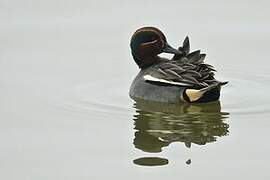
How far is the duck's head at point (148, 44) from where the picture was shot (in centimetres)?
1293

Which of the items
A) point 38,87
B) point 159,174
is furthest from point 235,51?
point 159,174

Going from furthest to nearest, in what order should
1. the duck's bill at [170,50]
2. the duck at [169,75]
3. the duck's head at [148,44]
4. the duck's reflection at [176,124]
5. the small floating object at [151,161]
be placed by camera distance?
the duck's head at [148,44] → the duck's bill at [170,50] → the duck at [169,75] → the duck's reflection at [176,124] → the small floating object at [151,161]

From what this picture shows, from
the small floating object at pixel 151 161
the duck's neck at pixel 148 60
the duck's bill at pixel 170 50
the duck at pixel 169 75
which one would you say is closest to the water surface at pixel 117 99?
the small floating object at pixel 151 161

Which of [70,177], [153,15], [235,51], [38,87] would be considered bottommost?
[70,177]

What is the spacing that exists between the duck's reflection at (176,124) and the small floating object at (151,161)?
335 mm

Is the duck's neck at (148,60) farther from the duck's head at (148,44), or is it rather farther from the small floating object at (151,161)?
the small floating object at (151,161)

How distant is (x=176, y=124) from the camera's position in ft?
37.8

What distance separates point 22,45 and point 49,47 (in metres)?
0.42

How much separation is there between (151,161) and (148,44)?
3.24m

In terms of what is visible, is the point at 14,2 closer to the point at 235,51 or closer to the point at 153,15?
the point at 153,15

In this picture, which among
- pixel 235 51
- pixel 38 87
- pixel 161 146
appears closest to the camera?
pixel 161 146

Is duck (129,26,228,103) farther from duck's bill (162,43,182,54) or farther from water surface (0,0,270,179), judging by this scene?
water surface (0,0,270,179)

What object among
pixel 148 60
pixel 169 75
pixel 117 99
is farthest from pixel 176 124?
pixel 148 60

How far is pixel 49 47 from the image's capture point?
Answer: 14930 millimetres
